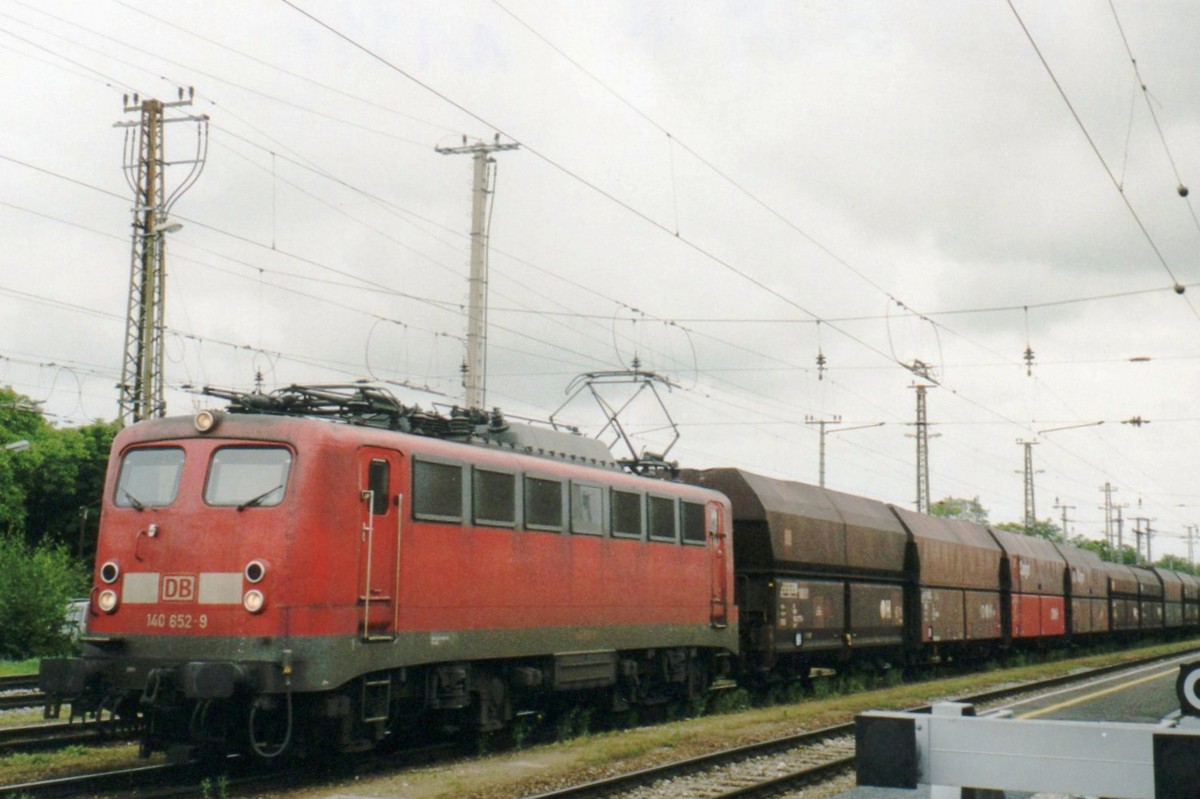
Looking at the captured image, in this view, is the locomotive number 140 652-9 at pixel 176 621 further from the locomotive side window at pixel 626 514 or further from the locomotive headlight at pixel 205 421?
the locomotive side window at pixel 626 514

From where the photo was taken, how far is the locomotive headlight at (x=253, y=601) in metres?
11.5

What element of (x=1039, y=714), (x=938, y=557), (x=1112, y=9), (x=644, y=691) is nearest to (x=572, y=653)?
(x=644, y=691)

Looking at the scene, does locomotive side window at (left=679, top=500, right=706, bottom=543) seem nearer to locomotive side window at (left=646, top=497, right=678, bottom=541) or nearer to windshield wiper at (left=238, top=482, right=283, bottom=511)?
locomotive side window at (left=646, top=497, right=678, bottom=541)

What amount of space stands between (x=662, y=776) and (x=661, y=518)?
5765mm

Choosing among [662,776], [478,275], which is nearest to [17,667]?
[478,275]

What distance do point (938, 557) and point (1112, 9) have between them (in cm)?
1667

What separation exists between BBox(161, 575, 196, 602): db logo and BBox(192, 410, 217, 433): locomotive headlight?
144cm

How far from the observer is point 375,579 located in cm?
1248

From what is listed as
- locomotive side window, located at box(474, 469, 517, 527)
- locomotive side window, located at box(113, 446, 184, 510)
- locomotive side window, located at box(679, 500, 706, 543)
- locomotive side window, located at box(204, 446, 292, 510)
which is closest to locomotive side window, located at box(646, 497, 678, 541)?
locomotive side window, located at box(679, 500, 706, 543)

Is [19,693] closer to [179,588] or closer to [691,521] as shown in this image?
[179,588]

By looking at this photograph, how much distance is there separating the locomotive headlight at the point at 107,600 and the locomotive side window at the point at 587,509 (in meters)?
5.58

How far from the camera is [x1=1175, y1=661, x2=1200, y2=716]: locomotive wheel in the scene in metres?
5.26

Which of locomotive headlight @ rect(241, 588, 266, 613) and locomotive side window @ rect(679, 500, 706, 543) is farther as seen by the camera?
locomotive side window @ rect(679, 500, 706, 543)

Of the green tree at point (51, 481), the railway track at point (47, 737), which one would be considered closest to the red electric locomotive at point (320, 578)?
the railway track at point (47, 737)
